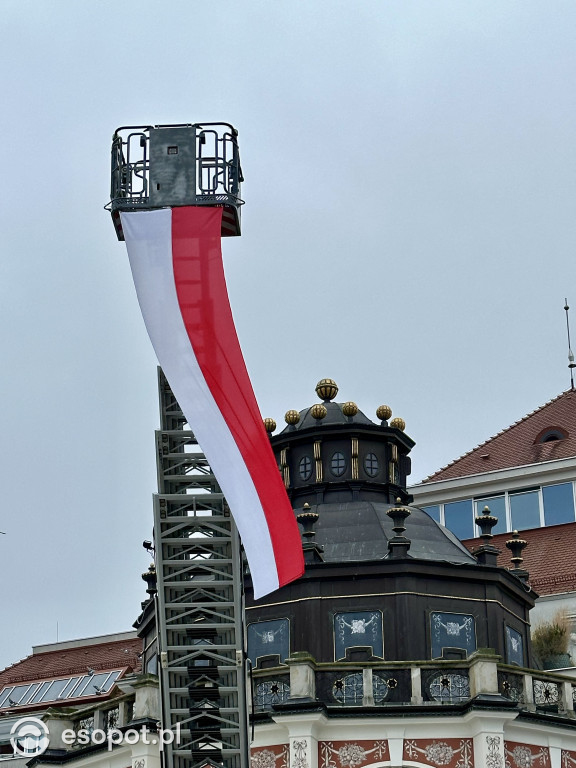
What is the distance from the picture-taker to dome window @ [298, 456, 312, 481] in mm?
46031

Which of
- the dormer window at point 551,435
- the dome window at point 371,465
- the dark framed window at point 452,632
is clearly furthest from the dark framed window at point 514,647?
the dormer window at point 551,435

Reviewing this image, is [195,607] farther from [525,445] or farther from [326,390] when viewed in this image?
[525,445]

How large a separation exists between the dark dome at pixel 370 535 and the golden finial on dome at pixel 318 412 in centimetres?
243

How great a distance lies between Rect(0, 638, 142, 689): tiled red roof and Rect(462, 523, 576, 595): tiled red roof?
45.2 feet

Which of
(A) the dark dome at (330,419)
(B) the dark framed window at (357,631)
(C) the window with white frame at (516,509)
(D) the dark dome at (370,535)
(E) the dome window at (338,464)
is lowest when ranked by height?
(B) the dark framed window at (357,631)

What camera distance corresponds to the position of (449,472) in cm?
6656

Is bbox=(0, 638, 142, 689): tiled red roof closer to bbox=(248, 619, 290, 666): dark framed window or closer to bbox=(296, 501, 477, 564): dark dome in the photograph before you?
bbox=(296, 501, 477, 564): dark dome

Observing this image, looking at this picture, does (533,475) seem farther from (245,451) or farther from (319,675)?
(245,451)

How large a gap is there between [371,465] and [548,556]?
48.1ft

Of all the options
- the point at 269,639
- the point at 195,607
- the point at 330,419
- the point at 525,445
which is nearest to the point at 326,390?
the point at 330,419

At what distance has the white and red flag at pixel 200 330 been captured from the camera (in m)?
33.6

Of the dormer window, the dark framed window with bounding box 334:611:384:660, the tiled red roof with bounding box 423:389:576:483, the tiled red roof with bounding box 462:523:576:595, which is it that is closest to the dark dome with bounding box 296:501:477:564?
the dark framed window with bounding box 334:611:384:660

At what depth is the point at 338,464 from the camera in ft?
150

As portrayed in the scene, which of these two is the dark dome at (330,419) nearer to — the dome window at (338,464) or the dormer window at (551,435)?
the dome window at (338,464)
